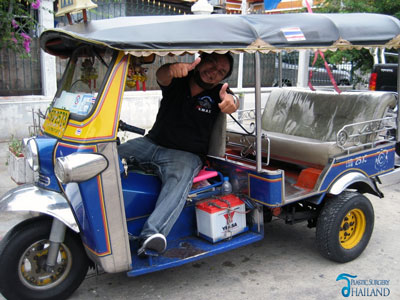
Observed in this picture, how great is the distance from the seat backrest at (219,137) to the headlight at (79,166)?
126 cm

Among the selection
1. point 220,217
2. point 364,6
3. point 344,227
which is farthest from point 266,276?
point 364,6

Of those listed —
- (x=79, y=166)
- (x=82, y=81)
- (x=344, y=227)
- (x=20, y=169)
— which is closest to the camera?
(x=79, y=166)

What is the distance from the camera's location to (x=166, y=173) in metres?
3.45

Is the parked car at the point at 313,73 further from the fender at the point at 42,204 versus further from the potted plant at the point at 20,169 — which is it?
the fender at the point at 42,204

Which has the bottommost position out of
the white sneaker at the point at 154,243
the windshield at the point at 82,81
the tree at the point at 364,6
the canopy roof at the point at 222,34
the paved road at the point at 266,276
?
the paved road at the point at 266,276

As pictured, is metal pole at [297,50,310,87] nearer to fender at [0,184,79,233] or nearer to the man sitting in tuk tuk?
the man sitting in tuk tuk

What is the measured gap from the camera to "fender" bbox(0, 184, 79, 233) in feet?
9.35

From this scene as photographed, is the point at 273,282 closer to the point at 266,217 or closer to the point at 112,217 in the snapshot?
the point at 266,217

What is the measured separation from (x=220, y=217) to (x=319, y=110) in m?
2.17

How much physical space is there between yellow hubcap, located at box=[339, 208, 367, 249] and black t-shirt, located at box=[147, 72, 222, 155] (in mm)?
1477

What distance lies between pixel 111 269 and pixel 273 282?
1417 millimetres

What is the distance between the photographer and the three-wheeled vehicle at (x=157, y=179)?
2.88m

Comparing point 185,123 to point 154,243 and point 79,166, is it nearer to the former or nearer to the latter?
point 154,243

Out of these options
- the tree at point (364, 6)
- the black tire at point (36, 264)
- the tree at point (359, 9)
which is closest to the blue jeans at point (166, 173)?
the black tire at point (36, 264)
